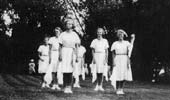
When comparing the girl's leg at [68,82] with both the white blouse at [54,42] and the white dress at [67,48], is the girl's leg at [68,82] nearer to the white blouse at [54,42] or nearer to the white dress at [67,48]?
the white dress at [67,48]

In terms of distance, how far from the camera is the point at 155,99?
13.8 metres

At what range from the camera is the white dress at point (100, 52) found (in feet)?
58.8

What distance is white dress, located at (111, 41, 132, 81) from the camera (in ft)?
51.9

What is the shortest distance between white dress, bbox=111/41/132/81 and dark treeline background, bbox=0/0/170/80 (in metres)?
15.6

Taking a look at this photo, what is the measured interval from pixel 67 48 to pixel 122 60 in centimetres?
198

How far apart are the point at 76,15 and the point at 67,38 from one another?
3297cm

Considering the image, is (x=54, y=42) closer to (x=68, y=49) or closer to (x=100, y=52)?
(x=100, y=52)

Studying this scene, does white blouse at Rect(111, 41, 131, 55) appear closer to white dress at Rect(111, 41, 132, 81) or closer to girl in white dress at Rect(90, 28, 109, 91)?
white dress at Rect(111, 41, 132, 81)

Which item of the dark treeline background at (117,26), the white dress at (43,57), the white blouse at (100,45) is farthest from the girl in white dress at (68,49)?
the dark treeline background at (117,26)

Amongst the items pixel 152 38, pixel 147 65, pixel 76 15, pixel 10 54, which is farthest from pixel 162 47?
pixel 10 54

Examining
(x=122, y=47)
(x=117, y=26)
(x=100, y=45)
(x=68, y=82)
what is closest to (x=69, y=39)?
(x=68, y=82)

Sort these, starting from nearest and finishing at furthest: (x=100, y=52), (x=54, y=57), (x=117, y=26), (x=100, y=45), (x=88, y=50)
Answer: (x=100, y=45) < (x=100, y=52) < (x=54, y=57) < (x=117, y=26) < (x=88, y=50)

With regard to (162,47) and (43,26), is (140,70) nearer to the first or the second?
(162,47)

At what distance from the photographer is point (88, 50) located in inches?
1809
